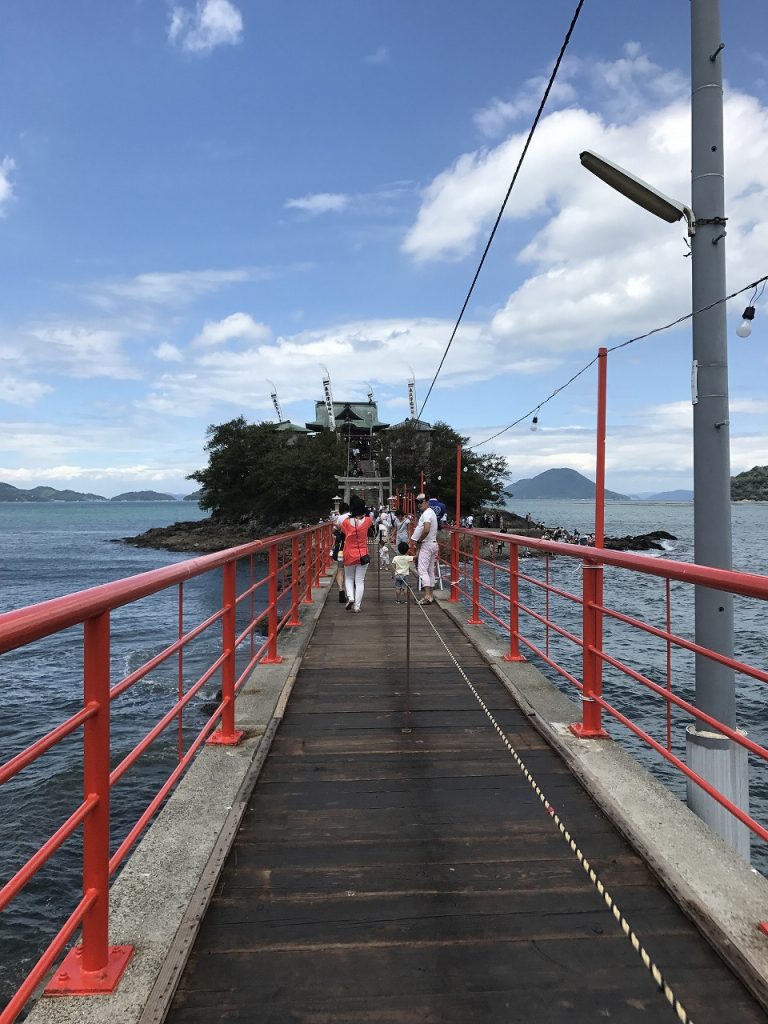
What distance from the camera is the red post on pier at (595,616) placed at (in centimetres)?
424

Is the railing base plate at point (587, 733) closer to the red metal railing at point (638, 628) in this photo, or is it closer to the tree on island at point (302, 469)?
the red metal railing at point (638, 628)

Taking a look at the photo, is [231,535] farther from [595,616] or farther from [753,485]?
[753,485]

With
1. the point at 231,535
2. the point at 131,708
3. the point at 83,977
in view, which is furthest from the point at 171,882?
the point at 231,535

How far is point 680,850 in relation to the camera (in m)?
3.03

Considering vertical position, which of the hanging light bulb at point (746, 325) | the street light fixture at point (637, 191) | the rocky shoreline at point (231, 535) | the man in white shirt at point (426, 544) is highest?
the street light fixture at point (637, 191)

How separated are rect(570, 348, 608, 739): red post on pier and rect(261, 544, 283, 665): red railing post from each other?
2.68 meters

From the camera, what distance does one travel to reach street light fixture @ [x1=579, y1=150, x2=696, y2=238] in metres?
4.84

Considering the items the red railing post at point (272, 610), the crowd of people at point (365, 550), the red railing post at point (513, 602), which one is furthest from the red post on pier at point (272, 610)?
the crowd of people at point (365, 550)

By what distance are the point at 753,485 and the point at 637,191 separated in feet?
569

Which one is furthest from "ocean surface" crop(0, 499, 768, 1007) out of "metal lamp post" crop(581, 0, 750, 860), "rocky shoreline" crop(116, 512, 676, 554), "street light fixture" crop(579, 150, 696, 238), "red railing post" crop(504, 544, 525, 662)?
"rocky shoreline" crop(116, 512, 676, 554)

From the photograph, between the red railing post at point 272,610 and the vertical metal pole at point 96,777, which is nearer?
the vertical metal pole at point 96,777

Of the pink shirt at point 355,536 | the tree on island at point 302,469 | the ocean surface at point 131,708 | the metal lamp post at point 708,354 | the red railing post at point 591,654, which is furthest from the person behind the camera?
the tree on island at point 302,469

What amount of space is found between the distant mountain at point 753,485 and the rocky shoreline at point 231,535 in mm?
94627

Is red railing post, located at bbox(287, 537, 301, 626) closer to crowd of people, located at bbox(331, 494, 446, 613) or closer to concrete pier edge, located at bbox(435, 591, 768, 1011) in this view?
crowd of people, located at bbox(331, 494, 446, 613)
